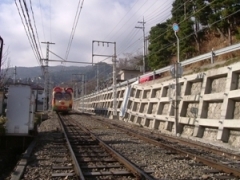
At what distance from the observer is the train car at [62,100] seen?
124 ft

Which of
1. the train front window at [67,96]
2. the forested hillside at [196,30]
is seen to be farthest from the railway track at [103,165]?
the train front window at [67,96]

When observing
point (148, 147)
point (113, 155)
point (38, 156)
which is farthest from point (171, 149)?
point (38, 156)

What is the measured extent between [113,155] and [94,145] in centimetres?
264

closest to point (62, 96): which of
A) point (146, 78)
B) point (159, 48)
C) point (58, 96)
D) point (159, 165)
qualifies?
point (58, 96)

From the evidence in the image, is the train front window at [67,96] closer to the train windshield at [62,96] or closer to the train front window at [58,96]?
the train windshield at [62,96]

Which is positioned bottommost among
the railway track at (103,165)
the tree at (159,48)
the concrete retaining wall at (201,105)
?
the railway track at (103,165)

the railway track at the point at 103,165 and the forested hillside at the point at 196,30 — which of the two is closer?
the railway track at the point at 103,165

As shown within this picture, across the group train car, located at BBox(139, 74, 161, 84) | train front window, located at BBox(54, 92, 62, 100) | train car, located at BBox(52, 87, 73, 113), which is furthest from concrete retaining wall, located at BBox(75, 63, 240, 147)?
train front window, located at BBox(54, 92, 62, 100)

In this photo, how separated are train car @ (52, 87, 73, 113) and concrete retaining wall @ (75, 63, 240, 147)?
56.3 ft

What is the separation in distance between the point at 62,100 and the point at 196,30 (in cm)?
1735

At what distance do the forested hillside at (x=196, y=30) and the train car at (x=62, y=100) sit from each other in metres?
12.0

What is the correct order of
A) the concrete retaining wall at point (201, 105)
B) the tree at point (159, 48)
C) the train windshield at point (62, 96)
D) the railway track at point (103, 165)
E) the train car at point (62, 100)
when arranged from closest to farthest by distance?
the railway track at point (103, 165)
the concrete retaining wall at point (201, 105)
the train car at point (62, 100)
the train windshield at point (62, 96)
the tree at point (159, 48)

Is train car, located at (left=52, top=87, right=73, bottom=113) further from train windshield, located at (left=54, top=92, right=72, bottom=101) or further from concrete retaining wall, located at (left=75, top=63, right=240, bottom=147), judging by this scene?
concrete retaining wall, located at (left=75, top=63, right=240, bottom=147)

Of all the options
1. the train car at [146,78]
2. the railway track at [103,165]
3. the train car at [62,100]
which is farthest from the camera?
the train car at [62,100]
